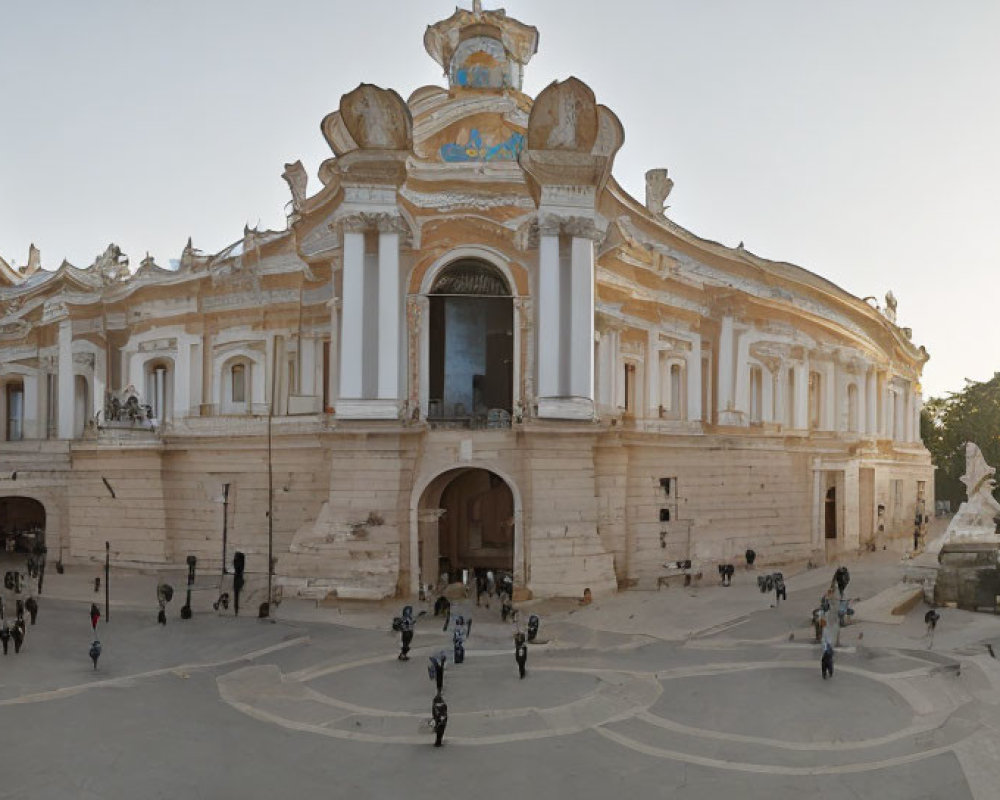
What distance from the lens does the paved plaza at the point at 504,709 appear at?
11.9 m

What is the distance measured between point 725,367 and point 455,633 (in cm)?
2172

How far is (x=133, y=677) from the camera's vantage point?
1670cm

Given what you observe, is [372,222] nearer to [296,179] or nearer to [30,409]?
[296,179]

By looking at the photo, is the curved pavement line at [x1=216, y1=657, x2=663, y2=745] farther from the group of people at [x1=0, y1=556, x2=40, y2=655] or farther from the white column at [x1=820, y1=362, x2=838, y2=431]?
the white column at [x1=820, y1=362, x2=838, y2=431]

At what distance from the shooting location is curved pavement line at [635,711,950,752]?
43.6ft

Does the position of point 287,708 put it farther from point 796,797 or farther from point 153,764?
point 796,797

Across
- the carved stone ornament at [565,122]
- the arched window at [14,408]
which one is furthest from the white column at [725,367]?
the arched window at [14,408]

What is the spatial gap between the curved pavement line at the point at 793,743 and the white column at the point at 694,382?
68.2ft

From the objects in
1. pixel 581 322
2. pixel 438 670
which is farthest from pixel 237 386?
pixel 438 670

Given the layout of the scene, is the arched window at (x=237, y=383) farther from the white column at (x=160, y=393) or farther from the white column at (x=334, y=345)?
the white column at (x=334, y=345)

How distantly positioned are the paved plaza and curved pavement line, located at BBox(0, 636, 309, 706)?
0.06 meters

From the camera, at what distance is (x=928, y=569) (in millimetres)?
25516

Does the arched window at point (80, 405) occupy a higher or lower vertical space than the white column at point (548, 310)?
lower

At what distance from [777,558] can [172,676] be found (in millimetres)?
24836
